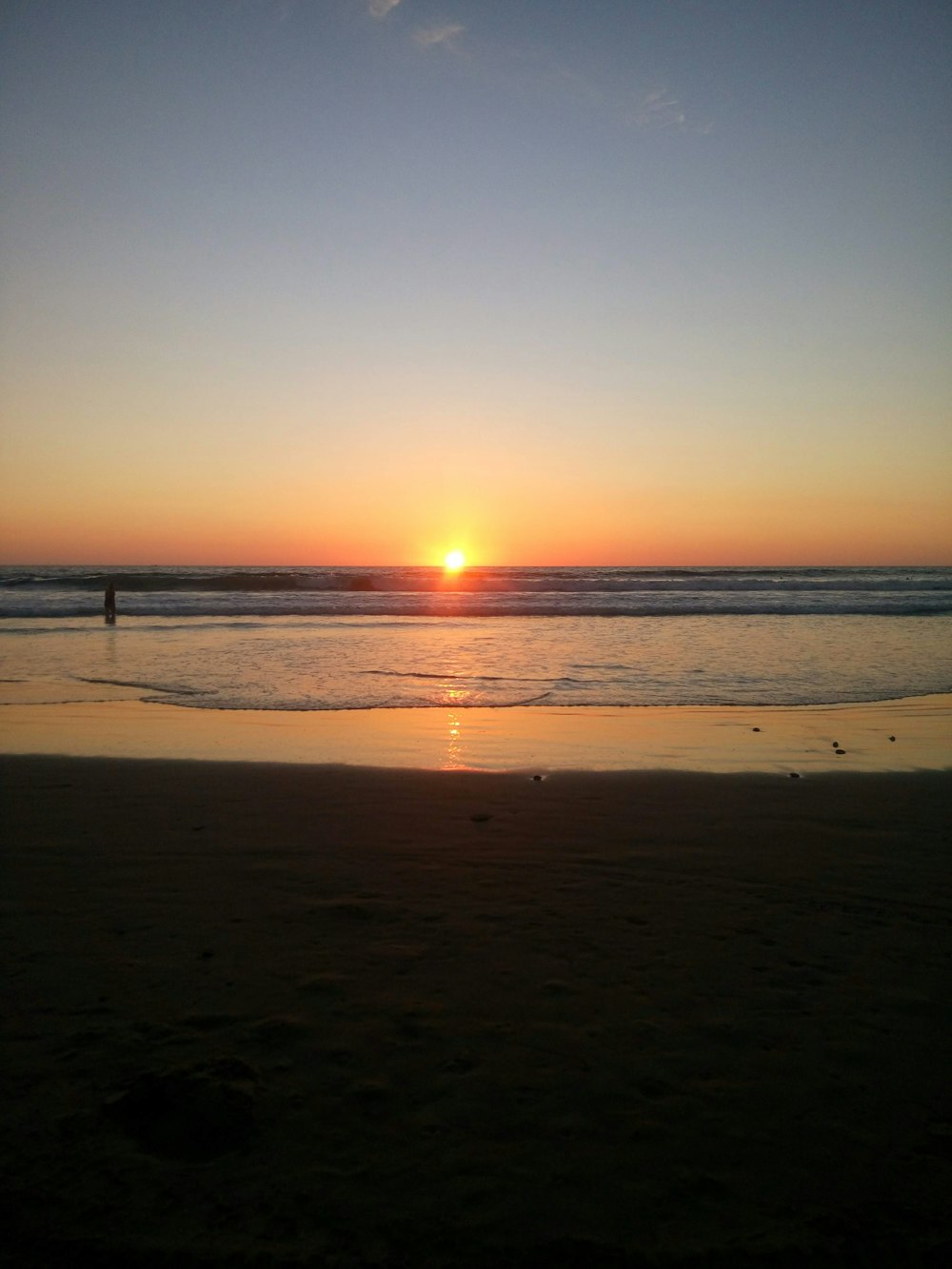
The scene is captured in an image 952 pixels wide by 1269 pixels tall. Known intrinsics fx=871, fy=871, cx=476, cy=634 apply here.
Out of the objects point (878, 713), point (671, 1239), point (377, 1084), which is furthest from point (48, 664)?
point (671, 1239)

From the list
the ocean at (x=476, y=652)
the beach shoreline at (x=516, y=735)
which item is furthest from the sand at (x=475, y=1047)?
the ocean at (x=476, y=652)

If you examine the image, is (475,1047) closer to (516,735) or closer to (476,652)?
(516,735)

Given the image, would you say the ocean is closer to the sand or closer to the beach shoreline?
the beach shoreline

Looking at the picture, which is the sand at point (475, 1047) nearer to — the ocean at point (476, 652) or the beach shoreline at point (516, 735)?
the beach shoreline at point (516, 735)

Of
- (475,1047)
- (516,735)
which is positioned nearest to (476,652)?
(516,735)

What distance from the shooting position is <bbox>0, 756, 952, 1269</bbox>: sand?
2.91m

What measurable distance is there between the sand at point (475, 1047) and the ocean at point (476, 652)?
788 cm

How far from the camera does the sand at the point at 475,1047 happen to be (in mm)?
2908

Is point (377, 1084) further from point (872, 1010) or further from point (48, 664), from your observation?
point (48, 664)

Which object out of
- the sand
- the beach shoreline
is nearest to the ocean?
the beach shoreline

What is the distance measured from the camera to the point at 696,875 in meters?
5.98

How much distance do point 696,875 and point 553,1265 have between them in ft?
11.4

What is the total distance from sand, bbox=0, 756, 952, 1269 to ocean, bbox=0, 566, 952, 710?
25.8 feet

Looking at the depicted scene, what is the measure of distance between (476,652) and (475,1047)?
17878 mm
